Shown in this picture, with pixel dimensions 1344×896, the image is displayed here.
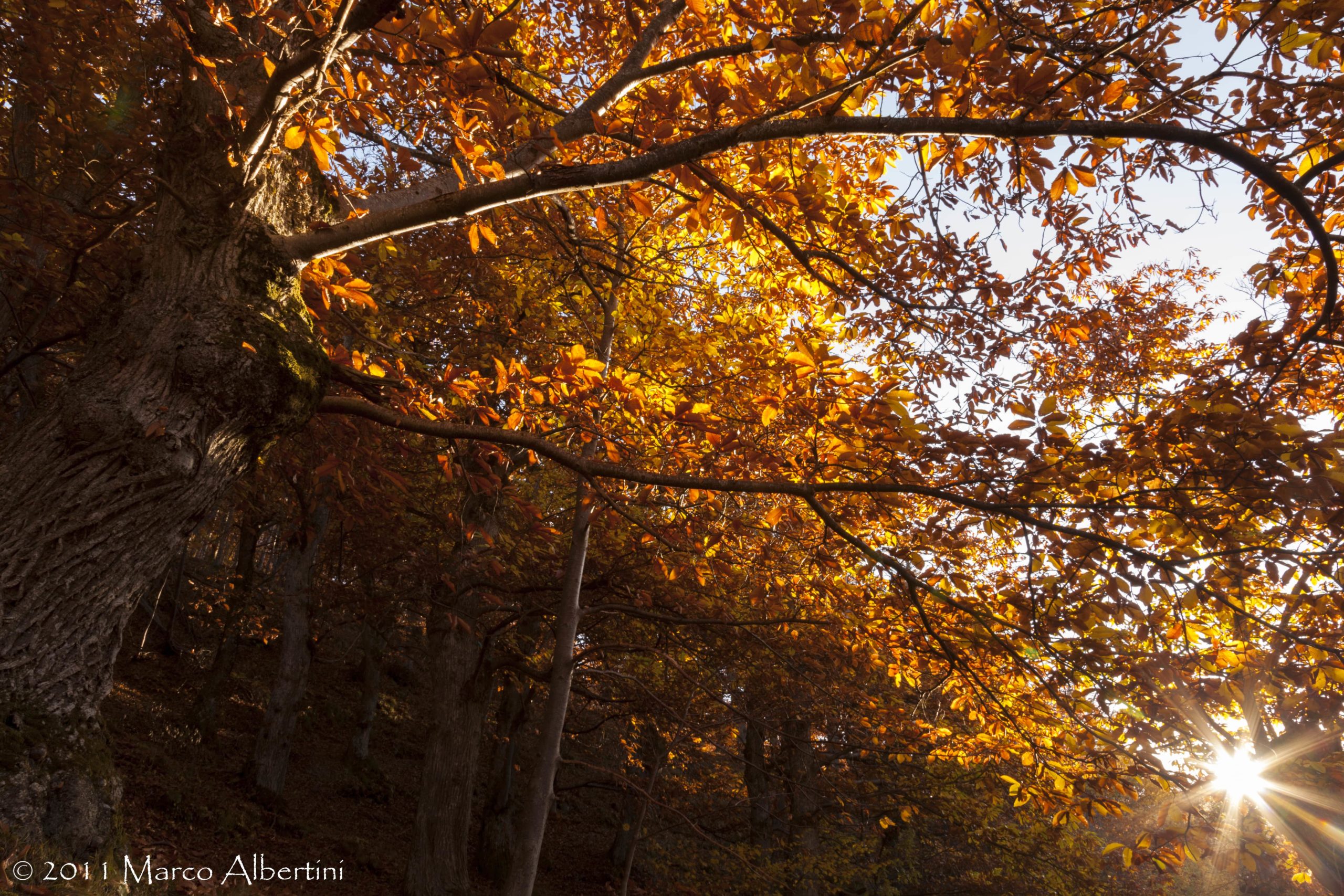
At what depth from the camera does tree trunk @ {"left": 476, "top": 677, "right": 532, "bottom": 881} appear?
1165cm

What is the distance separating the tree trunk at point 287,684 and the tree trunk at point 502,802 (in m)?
3.20

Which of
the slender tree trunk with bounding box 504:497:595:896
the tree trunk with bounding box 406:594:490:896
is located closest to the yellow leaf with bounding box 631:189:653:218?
the slender tree trunk with bounding box 504:497:595:896

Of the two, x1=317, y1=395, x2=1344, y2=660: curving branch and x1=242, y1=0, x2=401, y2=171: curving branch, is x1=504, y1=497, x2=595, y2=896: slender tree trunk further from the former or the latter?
x1=242, y1=0, x2=401, y2=171: curving branch

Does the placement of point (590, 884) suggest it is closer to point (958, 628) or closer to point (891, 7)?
point (958, 628)

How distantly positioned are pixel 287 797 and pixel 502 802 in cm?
368

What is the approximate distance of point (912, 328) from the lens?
3.92 meters

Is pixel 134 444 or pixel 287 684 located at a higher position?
pixel 134 444

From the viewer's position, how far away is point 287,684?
10.7m

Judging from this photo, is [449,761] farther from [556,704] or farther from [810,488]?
[810,488]

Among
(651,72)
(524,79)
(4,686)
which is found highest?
(524,79)

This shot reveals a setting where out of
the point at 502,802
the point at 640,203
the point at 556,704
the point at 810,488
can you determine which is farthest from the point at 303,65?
the point at 502,802

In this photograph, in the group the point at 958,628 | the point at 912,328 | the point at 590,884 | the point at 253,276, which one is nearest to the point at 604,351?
the point at 912,328

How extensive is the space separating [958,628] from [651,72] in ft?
10.2

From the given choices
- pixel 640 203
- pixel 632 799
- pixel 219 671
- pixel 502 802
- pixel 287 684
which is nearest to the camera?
pixel 640 203
